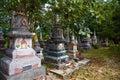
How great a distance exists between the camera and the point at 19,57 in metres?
4.42

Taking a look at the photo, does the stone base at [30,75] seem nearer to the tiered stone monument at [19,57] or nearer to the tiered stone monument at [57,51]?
the tiered stone monument at [19,57]

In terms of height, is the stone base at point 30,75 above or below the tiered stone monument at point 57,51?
below

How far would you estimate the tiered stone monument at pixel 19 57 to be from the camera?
4180 mm

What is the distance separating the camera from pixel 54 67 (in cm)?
688

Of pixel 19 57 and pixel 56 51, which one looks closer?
pixel 19 57

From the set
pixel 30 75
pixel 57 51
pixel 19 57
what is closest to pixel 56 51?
pixel 57 51

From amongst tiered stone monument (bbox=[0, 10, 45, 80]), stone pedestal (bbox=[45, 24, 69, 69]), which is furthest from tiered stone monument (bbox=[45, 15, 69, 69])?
tiered stone monument (bbox=[0, 10, 45, 80])

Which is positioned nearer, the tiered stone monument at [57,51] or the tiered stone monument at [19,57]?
the tiered stone monument at [19,57]

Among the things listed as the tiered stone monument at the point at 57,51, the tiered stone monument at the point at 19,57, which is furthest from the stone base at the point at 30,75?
the tiered stone monument at the point at 57,51

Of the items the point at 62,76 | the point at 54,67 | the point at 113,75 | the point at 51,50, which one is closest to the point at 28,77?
the point at 62,76

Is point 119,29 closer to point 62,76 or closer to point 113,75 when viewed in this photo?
point 113,75

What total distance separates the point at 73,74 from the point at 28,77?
2686 mm

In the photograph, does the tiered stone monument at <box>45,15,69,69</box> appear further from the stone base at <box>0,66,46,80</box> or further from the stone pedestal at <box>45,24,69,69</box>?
the stone base at <box>0,66,46,80</box>

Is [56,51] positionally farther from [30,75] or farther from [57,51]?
[30,75]
